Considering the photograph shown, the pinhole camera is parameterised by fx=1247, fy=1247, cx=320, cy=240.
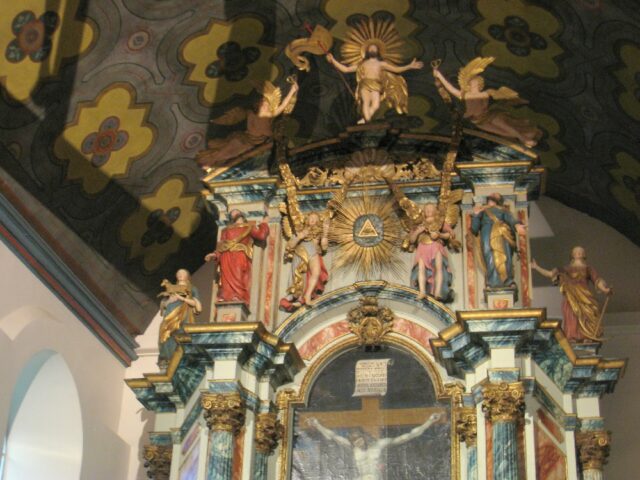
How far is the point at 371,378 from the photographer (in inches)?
560

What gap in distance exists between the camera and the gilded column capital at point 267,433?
13734mm

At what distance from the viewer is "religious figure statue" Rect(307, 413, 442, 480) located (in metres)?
13.6

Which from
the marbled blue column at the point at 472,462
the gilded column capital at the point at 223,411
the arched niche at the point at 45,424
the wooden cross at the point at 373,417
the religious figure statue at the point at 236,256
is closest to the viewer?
the marbled blue column at the point at 472,462

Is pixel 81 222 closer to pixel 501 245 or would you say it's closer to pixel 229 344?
pixel 229 344

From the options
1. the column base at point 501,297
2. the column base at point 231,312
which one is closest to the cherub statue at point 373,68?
the column base at point 501,297

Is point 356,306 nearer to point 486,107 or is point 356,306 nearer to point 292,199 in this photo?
point 292,199

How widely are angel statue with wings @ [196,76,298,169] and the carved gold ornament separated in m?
2.44

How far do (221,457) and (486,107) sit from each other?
16.8ft

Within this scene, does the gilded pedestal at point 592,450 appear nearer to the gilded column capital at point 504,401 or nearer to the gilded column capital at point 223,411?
the gilded column capital at point 504,401

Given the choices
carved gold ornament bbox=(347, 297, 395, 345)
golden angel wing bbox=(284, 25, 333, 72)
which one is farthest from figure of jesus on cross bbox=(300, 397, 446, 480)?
golden angel wing bbox=(284, 25, 333, 72)

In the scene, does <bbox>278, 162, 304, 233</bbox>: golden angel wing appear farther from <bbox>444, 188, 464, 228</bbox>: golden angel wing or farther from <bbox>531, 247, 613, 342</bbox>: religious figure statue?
<bbox>531, 247, 613, 342</bbox>: religious figure statue

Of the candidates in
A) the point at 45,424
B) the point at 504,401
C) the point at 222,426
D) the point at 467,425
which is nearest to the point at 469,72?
the point at 504,401

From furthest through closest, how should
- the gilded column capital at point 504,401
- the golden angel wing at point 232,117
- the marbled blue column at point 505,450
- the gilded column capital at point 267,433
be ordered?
the golden angel wing at point 232,117
the gilded column capital at point 267,433
the gilded column capital at point 504,401
the marbled blue column at point 505,450

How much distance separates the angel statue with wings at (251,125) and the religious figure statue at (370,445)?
369 cm
